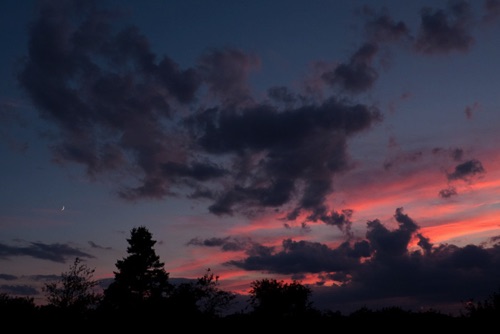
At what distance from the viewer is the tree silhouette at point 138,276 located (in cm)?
6056

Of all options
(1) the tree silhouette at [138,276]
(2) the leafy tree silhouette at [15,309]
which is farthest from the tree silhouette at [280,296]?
(2) the leafy tree silhouette at [15,309]

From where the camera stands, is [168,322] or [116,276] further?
[116,276]

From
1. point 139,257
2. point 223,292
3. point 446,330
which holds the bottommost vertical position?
point 446,330

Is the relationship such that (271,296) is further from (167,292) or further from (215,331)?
(215,331)

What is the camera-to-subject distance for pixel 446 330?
1133 inches

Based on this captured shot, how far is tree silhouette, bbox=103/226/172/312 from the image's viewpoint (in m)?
60.6

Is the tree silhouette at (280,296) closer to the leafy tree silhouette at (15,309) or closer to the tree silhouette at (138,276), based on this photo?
the tree silhouette at (138,276)

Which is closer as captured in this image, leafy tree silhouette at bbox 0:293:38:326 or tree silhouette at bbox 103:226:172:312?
leafy tree silhouette at bbox 0:293:38:326

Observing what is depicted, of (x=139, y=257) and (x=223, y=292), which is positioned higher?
(x=139, y=257)

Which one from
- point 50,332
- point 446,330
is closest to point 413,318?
point 446,330

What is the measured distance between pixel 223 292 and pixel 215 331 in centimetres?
2635

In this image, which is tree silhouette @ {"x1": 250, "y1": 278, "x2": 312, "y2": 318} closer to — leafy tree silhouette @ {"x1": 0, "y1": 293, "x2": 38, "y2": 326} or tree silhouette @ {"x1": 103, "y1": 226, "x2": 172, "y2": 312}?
tree silhouette @ {"x1": 103, "y1": 226, "x2": 172, "y2": 312}

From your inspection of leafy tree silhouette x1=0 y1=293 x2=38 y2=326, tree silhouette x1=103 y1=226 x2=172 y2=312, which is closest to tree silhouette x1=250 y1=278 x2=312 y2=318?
tree silhouette x1=103 y1=226 x2=172 y2=312

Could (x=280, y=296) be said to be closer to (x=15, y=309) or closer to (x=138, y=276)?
(x=138, y=276)
